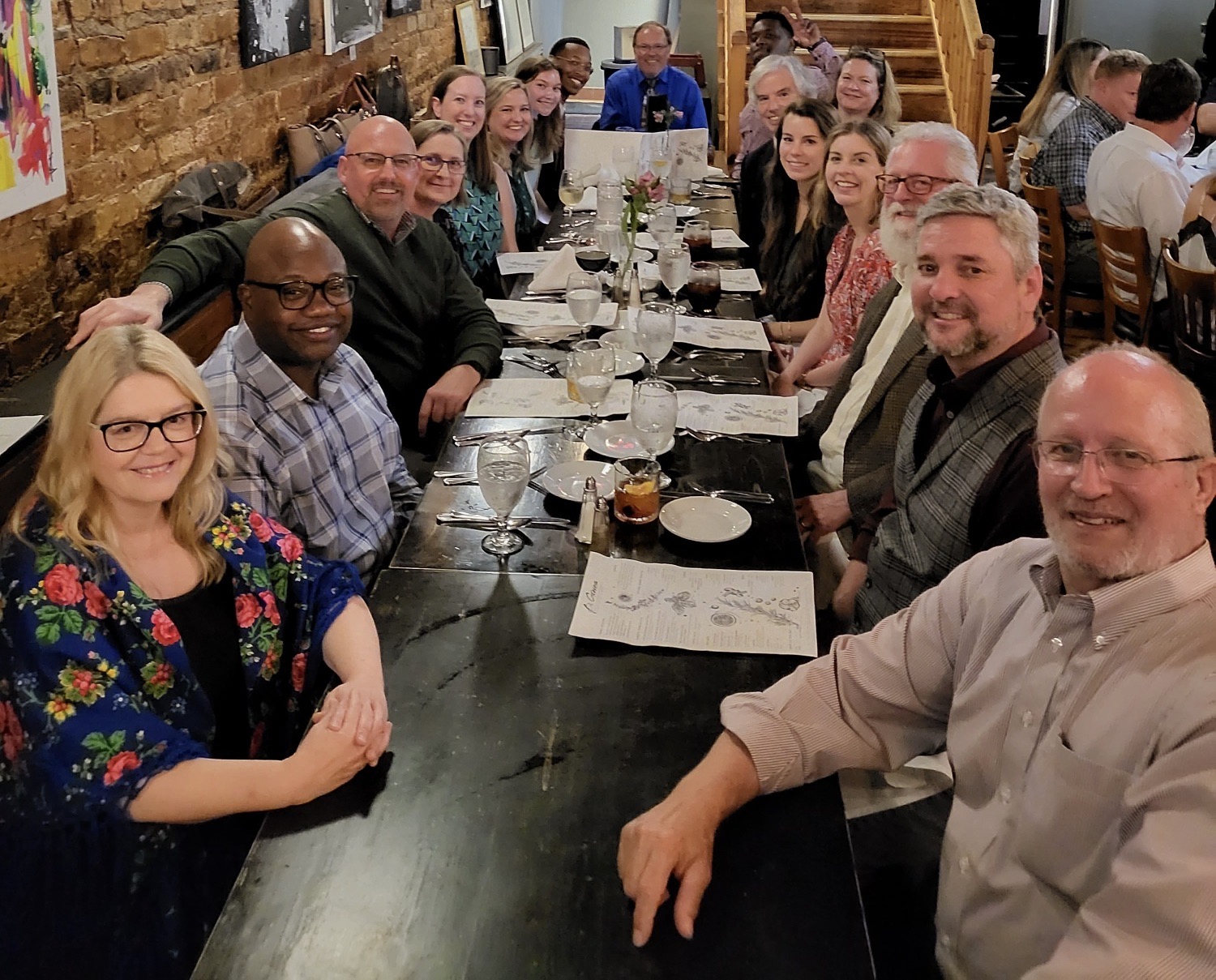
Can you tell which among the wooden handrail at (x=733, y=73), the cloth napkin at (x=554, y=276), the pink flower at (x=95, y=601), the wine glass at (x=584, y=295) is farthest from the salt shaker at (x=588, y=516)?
the wooden handrail at (x=733, y=73)

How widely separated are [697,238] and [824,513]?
134cm

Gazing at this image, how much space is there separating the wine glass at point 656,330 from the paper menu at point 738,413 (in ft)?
0.43

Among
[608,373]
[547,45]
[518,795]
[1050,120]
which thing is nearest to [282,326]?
[608,373]

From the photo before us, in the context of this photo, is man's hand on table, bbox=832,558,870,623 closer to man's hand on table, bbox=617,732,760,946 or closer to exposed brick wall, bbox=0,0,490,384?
man's hand on table, bbox=617,732,760,946

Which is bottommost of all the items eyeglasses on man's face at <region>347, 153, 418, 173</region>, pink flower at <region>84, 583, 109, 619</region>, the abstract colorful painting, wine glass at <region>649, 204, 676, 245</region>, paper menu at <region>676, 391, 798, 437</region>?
paper menu at <region>676, 391, 798, 437</region>

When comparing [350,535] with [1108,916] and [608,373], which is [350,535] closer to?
[608,373]

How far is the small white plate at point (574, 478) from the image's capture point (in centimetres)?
184

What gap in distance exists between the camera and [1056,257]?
4.61 m

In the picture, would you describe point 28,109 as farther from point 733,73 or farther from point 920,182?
point 733,73

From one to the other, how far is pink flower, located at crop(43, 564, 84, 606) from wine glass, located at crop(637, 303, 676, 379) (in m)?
1.42

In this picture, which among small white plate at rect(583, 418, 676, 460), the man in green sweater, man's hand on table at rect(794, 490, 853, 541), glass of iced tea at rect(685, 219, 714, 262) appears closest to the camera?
small white plate at rect(583, 418, 676, 460)

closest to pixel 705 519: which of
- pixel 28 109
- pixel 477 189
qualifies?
pixel 28 109

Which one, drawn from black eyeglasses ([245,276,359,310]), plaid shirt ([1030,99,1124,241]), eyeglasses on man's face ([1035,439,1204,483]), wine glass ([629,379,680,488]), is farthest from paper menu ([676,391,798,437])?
plaid shirt ([1030,99,1124,241])

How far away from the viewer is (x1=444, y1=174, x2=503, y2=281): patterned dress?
3.53m
